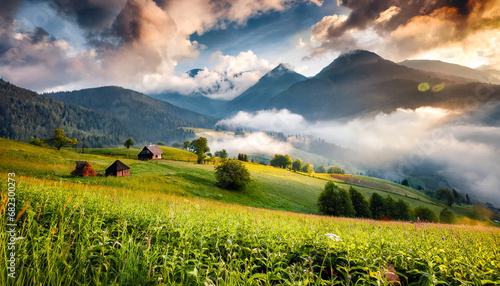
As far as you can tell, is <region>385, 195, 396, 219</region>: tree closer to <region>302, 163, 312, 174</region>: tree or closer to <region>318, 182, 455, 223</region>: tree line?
<region>318, 182, 455, 223</region>: tree line

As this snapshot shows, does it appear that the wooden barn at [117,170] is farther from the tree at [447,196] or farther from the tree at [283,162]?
the tree at [447,196]

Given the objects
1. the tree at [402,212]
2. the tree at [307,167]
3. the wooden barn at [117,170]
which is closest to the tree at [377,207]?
the tree at [402,212]

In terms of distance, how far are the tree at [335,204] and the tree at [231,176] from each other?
70.8 ft

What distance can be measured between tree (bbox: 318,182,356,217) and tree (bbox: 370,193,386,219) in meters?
12.0

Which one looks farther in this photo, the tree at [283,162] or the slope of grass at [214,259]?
the tree at [283,162]

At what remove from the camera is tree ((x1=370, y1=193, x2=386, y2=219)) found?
59812 mm

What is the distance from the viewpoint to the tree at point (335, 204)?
5166 cm

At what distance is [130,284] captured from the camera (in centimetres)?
279

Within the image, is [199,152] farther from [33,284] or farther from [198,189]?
[33,284]

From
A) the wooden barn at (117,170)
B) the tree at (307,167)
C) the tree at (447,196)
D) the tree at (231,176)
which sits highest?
the wooden barn at (117,170)

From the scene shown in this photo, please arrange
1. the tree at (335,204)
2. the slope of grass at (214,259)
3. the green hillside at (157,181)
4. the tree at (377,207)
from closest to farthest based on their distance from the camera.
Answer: the slope of grass at (214,259) → the green hillside at (157,181) → the tree at (335,204) → the tree at (377,207)

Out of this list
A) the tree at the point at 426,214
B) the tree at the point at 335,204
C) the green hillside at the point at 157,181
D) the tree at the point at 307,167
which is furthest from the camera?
the tree at the point at 307,167

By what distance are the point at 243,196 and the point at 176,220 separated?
46.3 m

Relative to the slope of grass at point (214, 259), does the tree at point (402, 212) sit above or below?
below
